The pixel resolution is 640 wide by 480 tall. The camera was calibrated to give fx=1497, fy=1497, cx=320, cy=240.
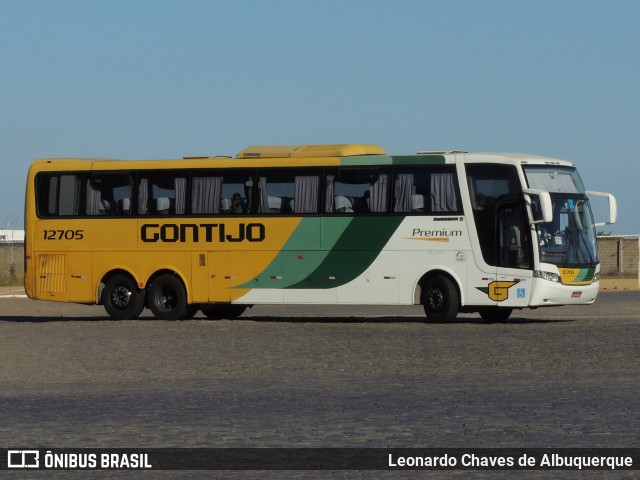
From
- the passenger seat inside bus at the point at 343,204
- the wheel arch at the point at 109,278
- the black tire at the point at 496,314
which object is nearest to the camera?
the passenger seat inside bus at the point at 343,204

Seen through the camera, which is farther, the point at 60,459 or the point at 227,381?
the point at 227,381

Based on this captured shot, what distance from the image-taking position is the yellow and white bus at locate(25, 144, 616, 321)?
30203 mm

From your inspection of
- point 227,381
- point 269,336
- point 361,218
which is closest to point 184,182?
point 361,218

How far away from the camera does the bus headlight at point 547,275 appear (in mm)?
29672

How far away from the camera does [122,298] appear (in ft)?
109

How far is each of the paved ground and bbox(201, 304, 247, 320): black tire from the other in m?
3.26

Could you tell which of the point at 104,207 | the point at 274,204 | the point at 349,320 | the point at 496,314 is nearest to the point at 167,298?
the point at 104,207

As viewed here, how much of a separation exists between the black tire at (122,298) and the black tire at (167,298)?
29 centimetres

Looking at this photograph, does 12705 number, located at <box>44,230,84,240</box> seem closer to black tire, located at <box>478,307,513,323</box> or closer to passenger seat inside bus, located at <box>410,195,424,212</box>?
passenger seat inside bus, located at <box>410,195,424,212</box>

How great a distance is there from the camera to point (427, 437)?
12.1 m

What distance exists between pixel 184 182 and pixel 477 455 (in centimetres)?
2237

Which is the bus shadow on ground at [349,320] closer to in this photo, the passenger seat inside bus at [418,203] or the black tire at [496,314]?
the black tire at [496,314]

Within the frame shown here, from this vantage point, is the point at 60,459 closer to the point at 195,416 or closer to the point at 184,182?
the point at 195,416

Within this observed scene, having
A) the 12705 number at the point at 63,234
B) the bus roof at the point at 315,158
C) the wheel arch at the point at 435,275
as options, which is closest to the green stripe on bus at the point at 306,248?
the bus roof at the point at 315,158
